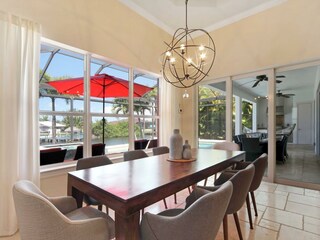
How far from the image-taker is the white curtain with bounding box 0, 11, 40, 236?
7.20 ft

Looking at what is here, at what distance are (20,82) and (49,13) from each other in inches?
44.2

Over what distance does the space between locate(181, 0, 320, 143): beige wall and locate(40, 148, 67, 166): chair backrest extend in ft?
12.4

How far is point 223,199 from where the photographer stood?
48.3 inches

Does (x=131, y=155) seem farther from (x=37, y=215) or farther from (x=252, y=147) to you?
(x=252, y=147)

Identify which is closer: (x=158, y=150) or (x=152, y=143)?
(x=158, y=150)

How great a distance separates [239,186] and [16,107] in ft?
8.65

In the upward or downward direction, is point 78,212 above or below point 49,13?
below

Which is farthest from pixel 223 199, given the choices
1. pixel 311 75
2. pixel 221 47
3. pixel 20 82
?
pixel 221 47

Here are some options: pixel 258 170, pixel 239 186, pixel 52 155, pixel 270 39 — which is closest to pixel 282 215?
pixel 258 170

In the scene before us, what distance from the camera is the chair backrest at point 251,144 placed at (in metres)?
4.25

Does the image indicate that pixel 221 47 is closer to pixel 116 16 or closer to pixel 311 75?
pixel 311 75

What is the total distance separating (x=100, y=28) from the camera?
3.32 metres

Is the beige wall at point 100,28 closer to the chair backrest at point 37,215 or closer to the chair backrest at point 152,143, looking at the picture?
the chair backrest at point 152,143

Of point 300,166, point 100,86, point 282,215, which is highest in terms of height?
point 100,86
